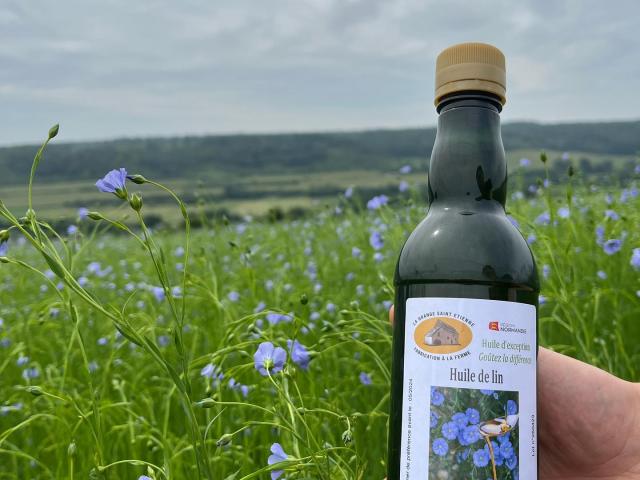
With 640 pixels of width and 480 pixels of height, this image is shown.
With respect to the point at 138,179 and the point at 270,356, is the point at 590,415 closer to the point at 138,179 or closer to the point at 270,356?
the point at 270,356

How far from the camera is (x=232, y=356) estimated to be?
3.03 meters

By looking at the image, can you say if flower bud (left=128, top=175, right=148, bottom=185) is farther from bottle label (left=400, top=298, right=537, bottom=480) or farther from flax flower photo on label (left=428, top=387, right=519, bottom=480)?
flax flower photo on label (left=428, top=387, right=519, bottom=480)

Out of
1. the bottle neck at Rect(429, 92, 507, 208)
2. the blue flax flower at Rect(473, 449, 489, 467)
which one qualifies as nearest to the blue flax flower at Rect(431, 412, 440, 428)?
the blue flax flower at Rect(473, 449, 489, 467)

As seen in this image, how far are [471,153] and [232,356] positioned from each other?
1884 mm

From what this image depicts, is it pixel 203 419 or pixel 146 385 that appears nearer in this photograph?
pixel 203 419

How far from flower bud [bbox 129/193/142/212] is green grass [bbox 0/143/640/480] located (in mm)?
81

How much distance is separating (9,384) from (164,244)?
3834mm

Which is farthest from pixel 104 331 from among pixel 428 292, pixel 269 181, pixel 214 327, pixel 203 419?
pixel 269 181

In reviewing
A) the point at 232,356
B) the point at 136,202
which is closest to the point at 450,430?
the point at 136,202

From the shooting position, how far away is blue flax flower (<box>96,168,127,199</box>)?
1269 mm

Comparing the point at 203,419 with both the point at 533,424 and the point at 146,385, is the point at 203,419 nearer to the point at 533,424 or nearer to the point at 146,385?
the point at 146,385

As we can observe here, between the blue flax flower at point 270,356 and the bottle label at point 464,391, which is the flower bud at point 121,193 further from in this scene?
the bottle label at point 464,391

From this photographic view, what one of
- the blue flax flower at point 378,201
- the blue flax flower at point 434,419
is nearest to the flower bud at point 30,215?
the blue flax flower at point 434,419

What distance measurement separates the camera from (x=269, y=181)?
47.6 m
